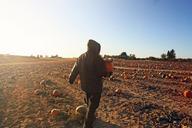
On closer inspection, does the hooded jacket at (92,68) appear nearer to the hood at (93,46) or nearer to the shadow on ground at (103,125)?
the hood at (93,46)

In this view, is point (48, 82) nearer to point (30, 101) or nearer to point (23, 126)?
point (30, 101)

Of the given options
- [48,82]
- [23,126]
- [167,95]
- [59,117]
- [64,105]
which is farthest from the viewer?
[48,82]

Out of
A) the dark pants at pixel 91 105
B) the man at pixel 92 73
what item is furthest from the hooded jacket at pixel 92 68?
the dark pants at pixel 91 105

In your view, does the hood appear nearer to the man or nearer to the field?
the man

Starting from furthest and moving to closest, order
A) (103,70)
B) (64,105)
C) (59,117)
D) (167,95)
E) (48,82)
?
(48,82) < (167,95) < (64,105) < (59,117) < (103,70)

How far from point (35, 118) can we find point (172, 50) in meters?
66.9

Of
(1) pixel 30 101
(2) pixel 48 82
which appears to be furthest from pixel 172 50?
(1) pixel 30 101

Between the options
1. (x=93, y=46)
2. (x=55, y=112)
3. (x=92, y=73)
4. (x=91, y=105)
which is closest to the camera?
(x=93, y=46)

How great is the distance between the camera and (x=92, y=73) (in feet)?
29.9

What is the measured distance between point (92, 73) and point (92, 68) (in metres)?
0.13

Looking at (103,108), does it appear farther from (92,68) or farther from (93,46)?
(93,46)

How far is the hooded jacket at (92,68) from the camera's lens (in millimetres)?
9016

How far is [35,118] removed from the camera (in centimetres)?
1166

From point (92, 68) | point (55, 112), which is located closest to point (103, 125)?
point (55, 112)
